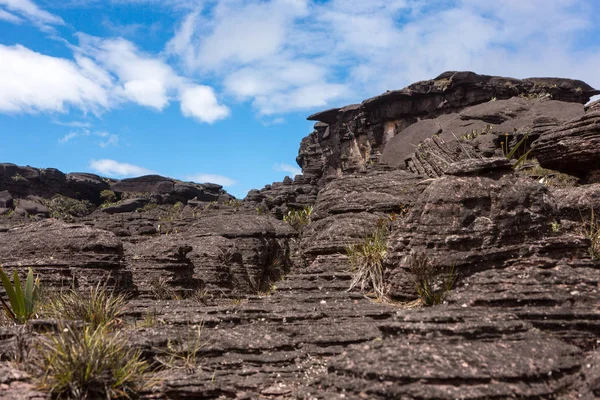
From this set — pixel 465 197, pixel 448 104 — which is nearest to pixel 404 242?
pixel 465 197

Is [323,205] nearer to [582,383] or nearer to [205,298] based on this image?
[205,298]

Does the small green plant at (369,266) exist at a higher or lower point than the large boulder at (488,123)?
lower

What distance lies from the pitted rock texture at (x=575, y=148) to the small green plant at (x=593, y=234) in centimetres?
489

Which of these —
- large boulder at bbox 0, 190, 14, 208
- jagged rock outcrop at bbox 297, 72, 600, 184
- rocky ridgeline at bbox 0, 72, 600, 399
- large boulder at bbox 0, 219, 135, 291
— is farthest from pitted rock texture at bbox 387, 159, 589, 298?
large boulder at bbox 0, 190, 14, 208

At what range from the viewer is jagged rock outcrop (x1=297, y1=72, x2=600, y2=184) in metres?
51.6

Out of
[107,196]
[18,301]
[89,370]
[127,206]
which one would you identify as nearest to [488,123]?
[18,301]

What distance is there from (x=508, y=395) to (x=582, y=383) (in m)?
0.97

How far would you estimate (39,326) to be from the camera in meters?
8.27

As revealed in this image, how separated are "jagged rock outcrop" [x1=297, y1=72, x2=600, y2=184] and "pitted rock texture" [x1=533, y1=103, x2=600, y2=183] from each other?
21.7m

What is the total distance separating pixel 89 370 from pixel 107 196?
84933 mm

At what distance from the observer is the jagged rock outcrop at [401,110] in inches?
2031

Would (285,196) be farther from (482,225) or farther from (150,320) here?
(482,225)

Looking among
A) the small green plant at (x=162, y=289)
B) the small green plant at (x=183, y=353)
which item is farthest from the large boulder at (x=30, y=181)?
the small green plant at (x=183, y=353)

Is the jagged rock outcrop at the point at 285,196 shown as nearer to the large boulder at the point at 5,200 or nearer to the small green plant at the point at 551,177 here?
the small green plant at the point at 551,177
